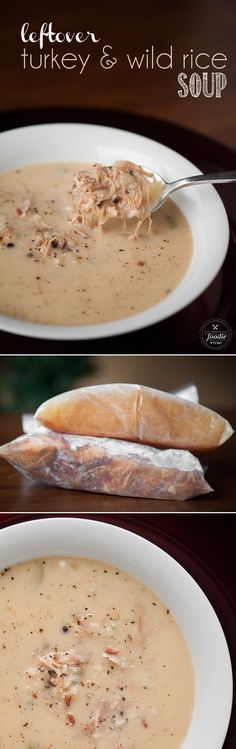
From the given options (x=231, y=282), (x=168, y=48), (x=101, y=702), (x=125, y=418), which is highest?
(x=168, y=48)

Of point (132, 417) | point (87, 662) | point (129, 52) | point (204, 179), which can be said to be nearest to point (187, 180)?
point (204, 179)

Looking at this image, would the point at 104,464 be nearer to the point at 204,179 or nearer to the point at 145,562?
the point at 145,562

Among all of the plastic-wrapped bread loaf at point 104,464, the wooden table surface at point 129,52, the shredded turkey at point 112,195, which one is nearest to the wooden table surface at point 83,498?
the plastic-wrapped bread loaf at point 104,464

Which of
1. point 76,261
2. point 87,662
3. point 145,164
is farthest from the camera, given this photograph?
point 145,164

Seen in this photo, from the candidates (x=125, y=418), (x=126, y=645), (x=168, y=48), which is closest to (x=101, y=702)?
(x=126, y=645)

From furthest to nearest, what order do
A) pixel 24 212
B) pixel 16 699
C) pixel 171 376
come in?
pixel 24 212 < pixel 171 376 < pixel 16 699

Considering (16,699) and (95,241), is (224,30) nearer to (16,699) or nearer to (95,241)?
(95,241)
